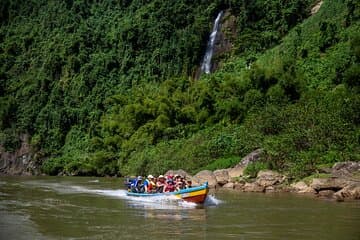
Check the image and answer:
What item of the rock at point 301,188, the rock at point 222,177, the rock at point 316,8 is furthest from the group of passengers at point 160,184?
the rock at point 316,8

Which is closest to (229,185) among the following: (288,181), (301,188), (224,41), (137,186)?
(288,181)

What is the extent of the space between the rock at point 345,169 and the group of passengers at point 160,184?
757 cm

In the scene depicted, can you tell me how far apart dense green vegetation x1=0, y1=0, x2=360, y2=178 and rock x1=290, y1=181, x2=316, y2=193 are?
1.16 m

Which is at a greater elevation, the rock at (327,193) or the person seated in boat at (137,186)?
the person seated in boat at (137,186)

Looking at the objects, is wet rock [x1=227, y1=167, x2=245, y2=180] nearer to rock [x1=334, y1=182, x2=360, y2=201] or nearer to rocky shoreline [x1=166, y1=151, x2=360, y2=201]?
rocky shoreline [x1=166, y1=151, x2=360, y2=201]

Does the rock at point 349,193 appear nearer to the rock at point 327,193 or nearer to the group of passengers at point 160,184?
the rock at point 327,193

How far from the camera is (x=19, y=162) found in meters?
72.0

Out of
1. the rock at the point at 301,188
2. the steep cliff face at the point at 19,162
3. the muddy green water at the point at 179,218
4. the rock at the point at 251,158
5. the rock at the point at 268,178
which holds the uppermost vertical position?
the steep cliff face at the point at 19,162

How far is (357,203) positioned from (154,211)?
8.56 meters

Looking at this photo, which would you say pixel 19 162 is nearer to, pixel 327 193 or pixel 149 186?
pixel 149 186

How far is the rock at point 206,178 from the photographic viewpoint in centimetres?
3394

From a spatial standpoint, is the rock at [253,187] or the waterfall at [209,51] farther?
the waterfall at [209,51]

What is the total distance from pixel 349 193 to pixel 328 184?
64.1 inches

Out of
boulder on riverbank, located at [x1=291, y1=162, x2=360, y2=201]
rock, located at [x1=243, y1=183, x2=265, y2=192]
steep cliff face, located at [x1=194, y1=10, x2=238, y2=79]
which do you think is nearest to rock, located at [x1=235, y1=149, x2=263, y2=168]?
rock, located at [x1=243, y1=183, x2=265, y2=192]
